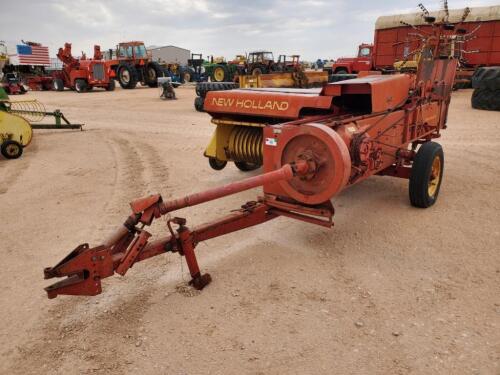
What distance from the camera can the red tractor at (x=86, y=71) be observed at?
21812 millimetres

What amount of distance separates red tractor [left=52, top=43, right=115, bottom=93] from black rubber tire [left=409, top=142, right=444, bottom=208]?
20780 mm

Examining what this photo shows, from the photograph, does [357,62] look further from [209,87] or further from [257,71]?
[209,87]

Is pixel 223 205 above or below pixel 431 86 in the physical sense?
below

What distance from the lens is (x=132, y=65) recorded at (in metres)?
21.9

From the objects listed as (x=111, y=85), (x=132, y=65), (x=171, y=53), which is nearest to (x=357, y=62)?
(x=132, y=65)

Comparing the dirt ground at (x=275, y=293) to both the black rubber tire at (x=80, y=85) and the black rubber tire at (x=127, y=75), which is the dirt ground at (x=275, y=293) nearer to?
the black rubber tire at (x=127, y=75)

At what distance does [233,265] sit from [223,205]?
55.4 inches

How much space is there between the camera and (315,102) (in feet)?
12.7

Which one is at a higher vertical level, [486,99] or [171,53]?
[171,53]

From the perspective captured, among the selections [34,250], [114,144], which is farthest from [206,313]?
[114,144]

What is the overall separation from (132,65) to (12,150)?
16140 millimetres

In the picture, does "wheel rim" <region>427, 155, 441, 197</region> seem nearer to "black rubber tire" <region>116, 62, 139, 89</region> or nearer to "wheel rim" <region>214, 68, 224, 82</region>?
"black rubber tire" <region>116, 62, 139, 89</region>

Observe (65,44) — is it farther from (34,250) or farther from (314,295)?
(314,295)

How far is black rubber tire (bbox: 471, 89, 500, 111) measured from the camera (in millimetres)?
11047
